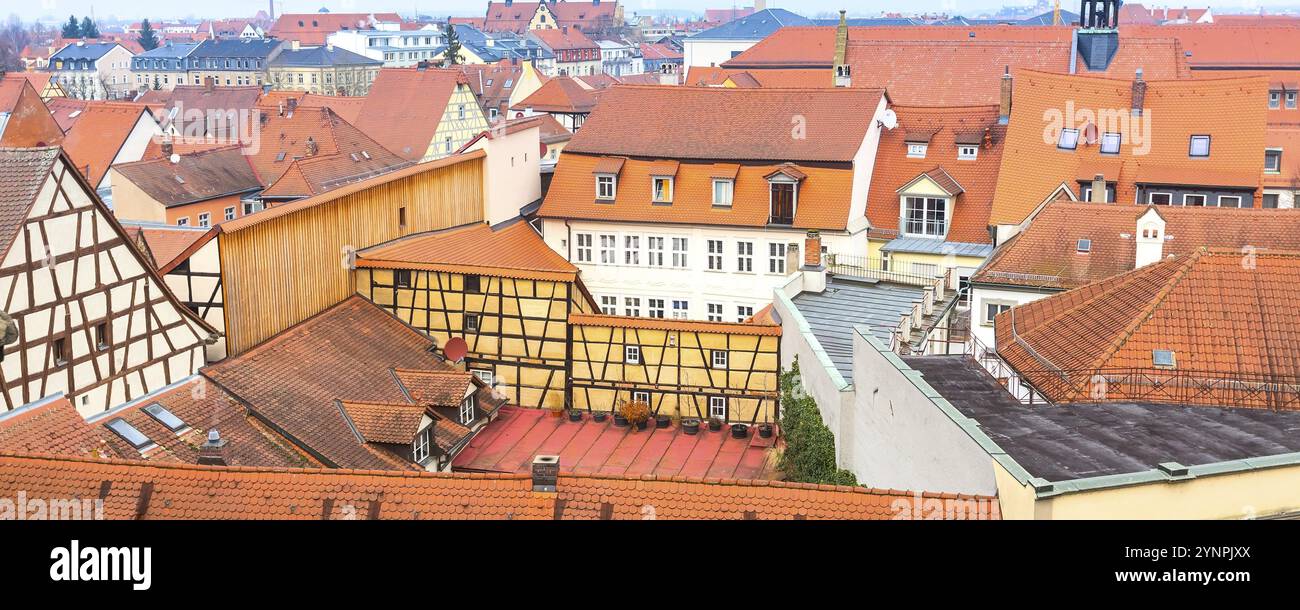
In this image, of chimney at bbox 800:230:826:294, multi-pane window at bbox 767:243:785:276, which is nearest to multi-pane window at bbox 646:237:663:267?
multi-pane window at bbox 767:243:785:276

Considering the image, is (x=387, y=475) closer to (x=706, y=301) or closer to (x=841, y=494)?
(x=841, y=494)

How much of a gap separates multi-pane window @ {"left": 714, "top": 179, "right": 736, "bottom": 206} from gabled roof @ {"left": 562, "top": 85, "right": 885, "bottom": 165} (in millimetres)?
853

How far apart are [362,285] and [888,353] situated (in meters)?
16.9

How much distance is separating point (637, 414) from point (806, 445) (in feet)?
25.7

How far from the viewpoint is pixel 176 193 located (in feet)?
154

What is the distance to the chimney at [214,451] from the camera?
19750 mm

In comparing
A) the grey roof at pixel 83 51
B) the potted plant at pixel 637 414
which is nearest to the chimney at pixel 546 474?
the potted plant at pixel 637 414

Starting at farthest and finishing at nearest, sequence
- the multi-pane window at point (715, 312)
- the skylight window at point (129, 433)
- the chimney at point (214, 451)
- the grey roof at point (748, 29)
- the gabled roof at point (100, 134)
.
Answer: the grey roof at point (748, 29), the gabled roof at point (100, 134), the multi-pane window at point (715, 312), the skylight window at point (129, 433), the chimney at point (214, 451)

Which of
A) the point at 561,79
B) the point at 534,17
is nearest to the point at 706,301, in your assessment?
the point at 561,79

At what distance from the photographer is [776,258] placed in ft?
114

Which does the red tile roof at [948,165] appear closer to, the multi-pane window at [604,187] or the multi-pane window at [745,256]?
the multi-pane window at [745,256]

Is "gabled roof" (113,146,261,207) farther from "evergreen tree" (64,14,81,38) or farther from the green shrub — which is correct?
"evergreen tree" (64,14,81,38)

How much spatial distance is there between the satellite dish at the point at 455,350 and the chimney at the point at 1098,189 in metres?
16.0

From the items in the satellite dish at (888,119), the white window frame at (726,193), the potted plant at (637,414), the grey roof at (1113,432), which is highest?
the satellite dish at (888,119)
